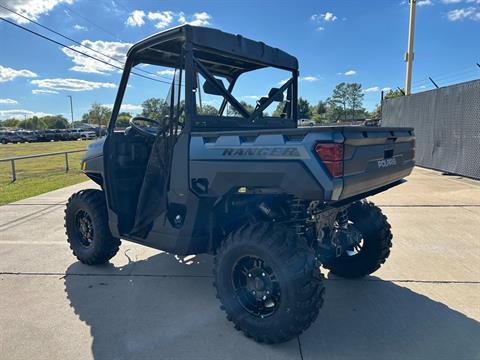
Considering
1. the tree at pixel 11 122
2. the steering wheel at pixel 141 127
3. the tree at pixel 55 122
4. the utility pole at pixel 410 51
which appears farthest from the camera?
the tree at pixel 11 122

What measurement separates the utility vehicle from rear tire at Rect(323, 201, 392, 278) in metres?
0.01


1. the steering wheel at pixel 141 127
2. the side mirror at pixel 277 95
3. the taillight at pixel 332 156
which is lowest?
the taillight at pixel 332 156

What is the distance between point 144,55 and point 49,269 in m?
2.61

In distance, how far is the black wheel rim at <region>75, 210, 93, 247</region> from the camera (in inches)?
163

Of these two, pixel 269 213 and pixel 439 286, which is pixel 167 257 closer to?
pixel 269 213

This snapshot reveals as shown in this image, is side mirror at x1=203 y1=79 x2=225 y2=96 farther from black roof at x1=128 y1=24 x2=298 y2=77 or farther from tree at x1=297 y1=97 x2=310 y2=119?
tree at x1=297 y1=97 x2=310 y2=119

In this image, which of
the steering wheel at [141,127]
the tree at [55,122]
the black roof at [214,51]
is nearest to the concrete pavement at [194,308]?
the steering wheel at [141,127]

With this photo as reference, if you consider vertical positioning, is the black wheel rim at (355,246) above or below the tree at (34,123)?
below

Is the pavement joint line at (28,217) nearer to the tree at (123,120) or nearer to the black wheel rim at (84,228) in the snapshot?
the black wheel rim at (84,228)

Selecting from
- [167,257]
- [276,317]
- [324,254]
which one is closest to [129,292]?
[167,257]

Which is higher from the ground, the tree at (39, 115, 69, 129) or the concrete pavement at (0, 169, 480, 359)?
the tree at (39, 115, 69, 129)

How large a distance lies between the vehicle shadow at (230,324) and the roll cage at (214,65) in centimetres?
159

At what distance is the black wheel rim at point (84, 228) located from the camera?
4.14 meters

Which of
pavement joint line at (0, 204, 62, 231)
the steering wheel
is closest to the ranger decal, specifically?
the steering wheel
